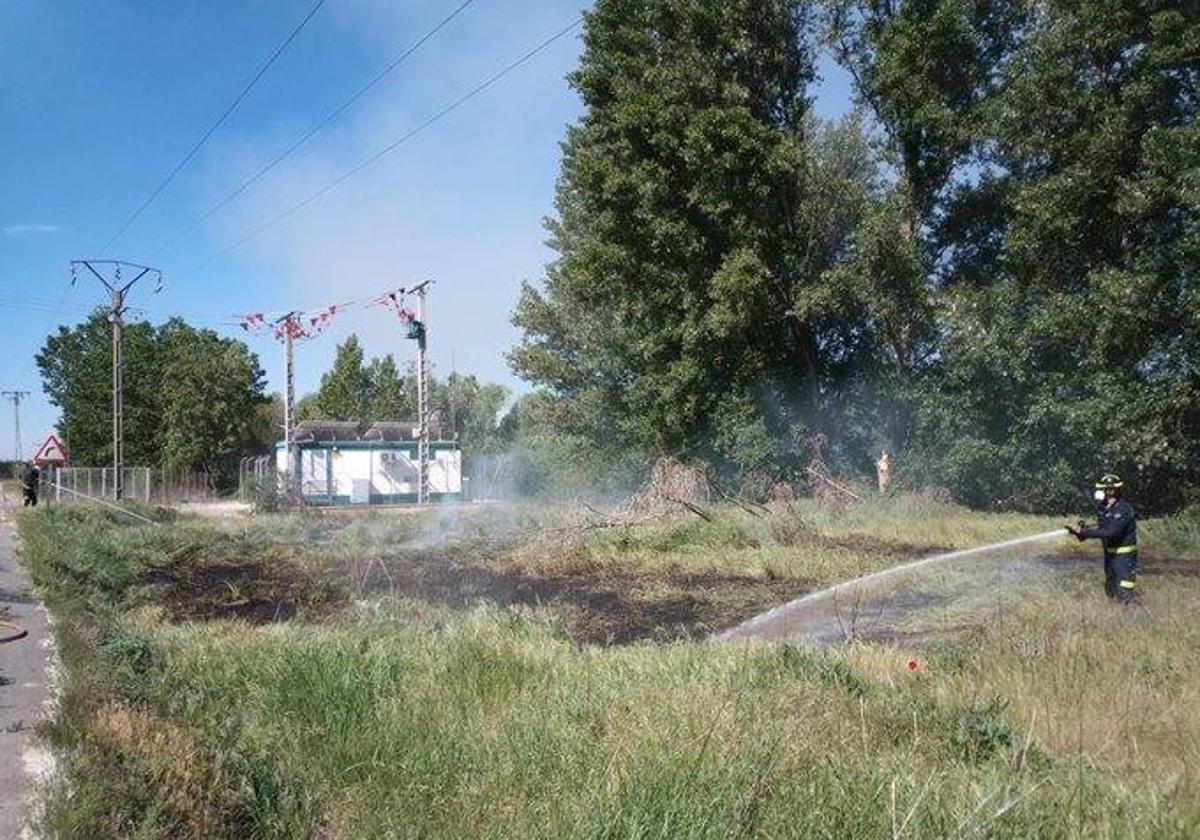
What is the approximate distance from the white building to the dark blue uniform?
37919mm

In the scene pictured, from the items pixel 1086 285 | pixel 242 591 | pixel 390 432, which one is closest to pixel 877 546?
pixel 1086 285

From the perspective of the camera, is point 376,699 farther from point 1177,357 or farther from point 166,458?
point 166,458

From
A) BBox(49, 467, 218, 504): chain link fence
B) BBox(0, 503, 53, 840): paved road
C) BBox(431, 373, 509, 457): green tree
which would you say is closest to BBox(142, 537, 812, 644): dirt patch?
BBox(0, 503, 53, 840): paved road

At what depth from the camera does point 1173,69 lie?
894 inches

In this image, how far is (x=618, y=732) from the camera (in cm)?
543

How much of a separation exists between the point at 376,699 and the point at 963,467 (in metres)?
22.1

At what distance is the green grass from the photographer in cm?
435

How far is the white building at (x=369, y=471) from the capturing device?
46.9m

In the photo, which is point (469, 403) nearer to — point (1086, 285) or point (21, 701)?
point (1086, 285)

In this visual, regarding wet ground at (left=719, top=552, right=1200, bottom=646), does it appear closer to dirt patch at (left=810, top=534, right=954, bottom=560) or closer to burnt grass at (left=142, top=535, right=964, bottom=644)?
burnt grass at (left=142, top=535, right=964, bottom=644)

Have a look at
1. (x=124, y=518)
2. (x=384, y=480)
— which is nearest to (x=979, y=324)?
(x=124, y=518)

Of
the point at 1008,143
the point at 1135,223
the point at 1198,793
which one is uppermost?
the point at 1008,143

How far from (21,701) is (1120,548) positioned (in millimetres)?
11026

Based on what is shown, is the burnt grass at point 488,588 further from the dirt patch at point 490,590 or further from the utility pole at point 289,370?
the utility pole at point 289,370
